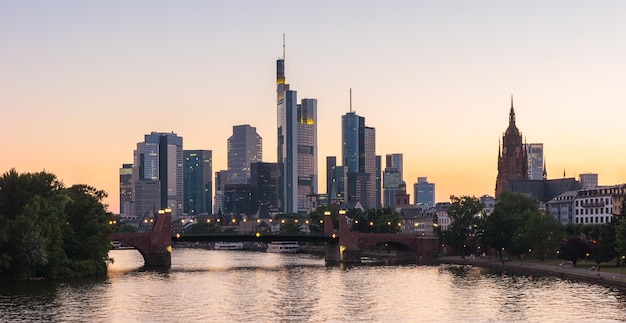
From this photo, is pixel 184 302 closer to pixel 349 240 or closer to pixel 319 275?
pixel 319 275

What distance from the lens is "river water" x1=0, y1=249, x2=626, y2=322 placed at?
8844cm

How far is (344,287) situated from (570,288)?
90.9ft

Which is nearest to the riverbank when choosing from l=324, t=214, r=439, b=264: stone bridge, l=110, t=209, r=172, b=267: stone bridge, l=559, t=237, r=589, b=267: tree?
l=559, t=237, r=589, b=267: tree

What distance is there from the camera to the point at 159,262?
175 meters

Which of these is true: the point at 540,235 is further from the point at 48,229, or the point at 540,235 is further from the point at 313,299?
the point at 48,229

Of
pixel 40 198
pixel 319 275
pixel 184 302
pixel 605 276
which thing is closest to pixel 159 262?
pixel 319 275

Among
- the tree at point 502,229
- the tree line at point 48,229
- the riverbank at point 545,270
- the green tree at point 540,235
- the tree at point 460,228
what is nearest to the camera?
the riverbank at point 545,270

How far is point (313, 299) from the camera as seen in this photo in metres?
105

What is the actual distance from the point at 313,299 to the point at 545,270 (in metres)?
48.8

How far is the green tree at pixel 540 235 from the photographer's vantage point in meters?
161

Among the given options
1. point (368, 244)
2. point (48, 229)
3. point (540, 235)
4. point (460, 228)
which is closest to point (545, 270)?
point (540, 235)

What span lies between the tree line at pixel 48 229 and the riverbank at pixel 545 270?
208 feet

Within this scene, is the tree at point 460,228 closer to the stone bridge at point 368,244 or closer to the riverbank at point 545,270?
the stone bridge at point 368,244

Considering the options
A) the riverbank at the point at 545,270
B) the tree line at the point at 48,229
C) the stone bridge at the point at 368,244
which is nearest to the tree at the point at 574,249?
the riverbank at the point at 545,270
